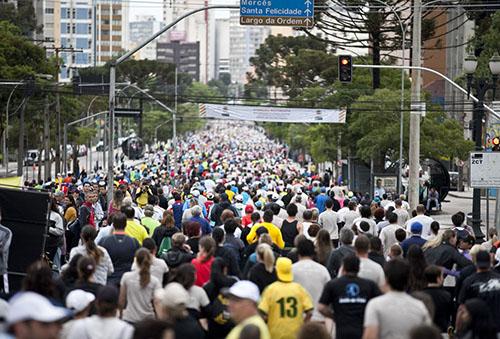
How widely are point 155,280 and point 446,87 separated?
77.2 meters

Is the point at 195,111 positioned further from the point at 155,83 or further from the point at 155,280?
the point at 155,280

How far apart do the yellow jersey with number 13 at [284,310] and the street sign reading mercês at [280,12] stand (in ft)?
64.7

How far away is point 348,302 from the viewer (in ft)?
35.6

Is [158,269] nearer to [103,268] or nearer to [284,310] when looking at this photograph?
[103,268]

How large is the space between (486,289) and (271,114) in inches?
1694

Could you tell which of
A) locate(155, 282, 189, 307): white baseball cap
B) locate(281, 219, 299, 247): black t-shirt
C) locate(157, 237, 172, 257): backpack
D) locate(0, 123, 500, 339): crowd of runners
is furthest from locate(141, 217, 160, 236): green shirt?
locate(155, 282, 189, 307): white baseball cap

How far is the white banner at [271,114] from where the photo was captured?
177ft

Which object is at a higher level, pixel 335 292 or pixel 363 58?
pixel 363 58

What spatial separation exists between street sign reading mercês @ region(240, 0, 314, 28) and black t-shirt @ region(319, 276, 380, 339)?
19.5 m

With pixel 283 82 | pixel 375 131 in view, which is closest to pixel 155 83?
pixel 283 82

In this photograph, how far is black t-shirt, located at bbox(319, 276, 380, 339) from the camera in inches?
427

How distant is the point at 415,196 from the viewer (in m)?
35.3

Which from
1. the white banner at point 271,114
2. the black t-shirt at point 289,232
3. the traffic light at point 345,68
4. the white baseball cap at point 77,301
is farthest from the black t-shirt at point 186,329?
the white banner at point 271,114

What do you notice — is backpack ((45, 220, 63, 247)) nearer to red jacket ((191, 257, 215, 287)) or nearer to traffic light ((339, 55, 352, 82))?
red jacket ((191, 257, 215, 287))
